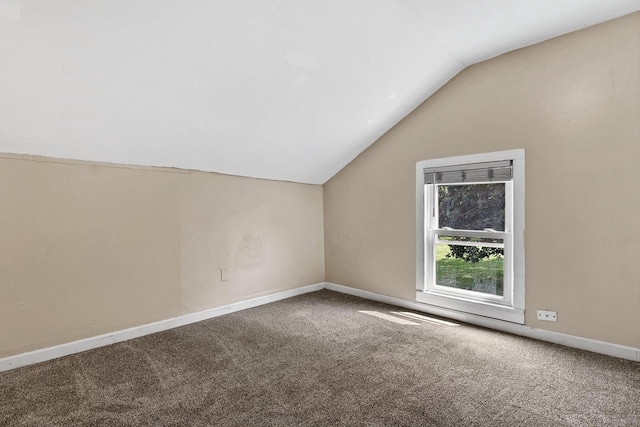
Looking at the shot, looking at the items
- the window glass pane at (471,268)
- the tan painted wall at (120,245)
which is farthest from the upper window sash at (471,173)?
the tan painted wall at (120,245)

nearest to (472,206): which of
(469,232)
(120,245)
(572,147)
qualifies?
(469,232)

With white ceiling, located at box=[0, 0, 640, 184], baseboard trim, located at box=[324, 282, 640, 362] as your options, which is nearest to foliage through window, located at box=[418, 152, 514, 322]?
baseboard trim, located at box=[324, 282, 640, 362]

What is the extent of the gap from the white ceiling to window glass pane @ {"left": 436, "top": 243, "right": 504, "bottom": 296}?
162cm

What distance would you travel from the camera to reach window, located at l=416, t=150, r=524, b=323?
9.48 ft

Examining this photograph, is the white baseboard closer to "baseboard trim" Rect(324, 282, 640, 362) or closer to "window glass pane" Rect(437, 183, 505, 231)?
"baseboard trim" Rect(324, 282, 640, 362)

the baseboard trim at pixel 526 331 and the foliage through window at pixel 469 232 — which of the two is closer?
the baseboard trim at pixel 526 331

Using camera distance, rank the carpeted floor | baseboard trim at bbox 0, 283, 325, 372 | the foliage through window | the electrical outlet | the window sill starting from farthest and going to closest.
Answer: the foliage through window → the window sill → the electrical outlet → baseboard trim at bbox 0, 283, 325, 372 → the carpeted floor

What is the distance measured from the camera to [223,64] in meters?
2.27

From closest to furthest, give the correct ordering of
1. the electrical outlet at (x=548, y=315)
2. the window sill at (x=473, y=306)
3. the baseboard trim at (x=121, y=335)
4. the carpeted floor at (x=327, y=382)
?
the carpeted floor at (x=327, y=382) < the baseboard trim at (x=121, y=335) < the electrical outlet at (x=548, y=315) < the window sill at (x=473, y=306)

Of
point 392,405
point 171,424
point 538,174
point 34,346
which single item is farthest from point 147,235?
point 538,174

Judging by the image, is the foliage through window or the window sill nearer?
the window sill

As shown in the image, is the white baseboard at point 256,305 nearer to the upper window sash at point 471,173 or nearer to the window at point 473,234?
the window at point 473,234

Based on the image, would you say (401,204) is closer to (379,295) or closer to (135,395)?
(379,295)

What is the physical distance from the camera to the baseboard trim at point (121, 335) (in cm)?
237
